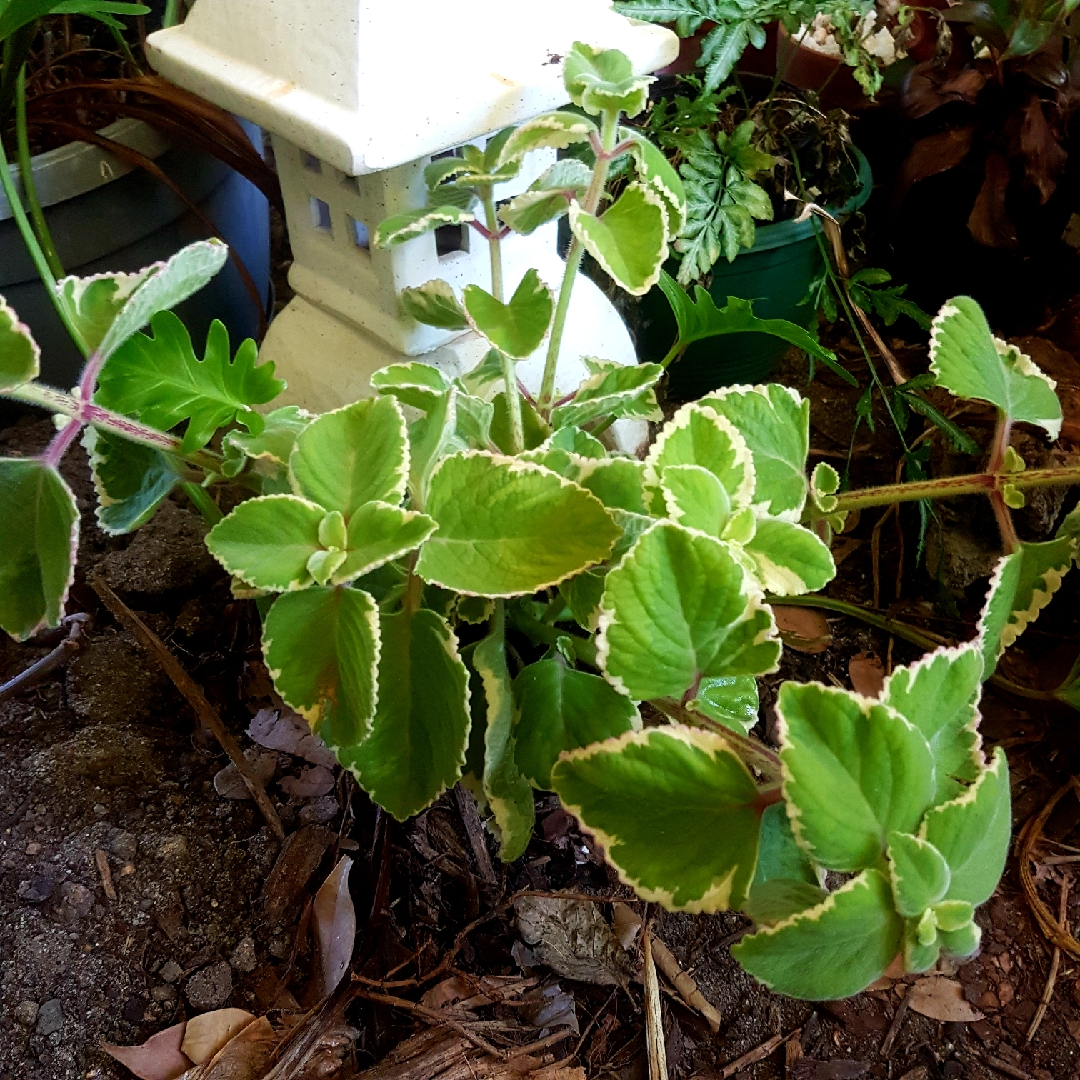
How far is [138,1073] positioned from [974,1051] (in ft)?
2.12

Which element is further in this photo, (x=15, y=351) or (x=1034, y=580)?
(x=1034, y=580)

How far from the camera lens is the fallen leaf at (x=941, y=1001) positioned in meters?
0.78

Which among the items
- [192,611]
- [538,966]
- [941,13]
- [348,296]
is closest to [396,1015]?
[538,966]

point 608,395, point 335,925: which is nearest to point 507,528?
point 608,395

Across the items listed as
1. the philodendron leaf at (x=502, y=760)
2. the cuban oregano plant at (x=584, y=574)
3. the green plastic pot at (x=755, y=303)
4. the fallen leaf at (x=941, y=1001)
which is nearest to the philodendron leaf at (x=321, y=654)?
the cuban oregano plant at (x=584, y=574)

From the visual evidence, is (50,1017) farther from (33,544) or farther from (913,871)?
(913,871)

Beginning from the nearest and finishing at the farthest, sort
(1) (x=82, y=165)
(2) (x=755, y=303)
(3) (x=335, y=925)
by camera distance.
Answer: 1. (3) (x=335, y=925)
2. (1) (x=82, y=165)
3. (2) (x=755, y=303)

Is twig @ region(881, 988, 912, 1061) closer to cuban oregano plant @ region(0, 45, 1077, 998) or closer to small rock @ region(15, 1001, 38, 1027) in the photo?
cuban oregano plant @ region(0, 45, 1077, 998)

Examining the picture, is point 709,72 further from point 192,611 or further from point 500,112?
point 192,611

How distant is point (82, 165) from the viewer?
982 millimetres

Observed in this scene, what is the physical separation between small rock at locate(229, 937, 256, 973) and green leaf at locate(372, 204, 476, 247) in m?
0.55

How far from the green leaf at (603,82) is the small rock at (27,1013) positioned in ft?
2.46

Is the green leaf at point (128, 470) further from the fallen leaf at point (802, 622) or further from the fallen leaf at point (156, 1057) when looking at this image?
the fallen leaf at point (802, 622)

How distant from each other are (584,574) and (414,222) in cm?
27
